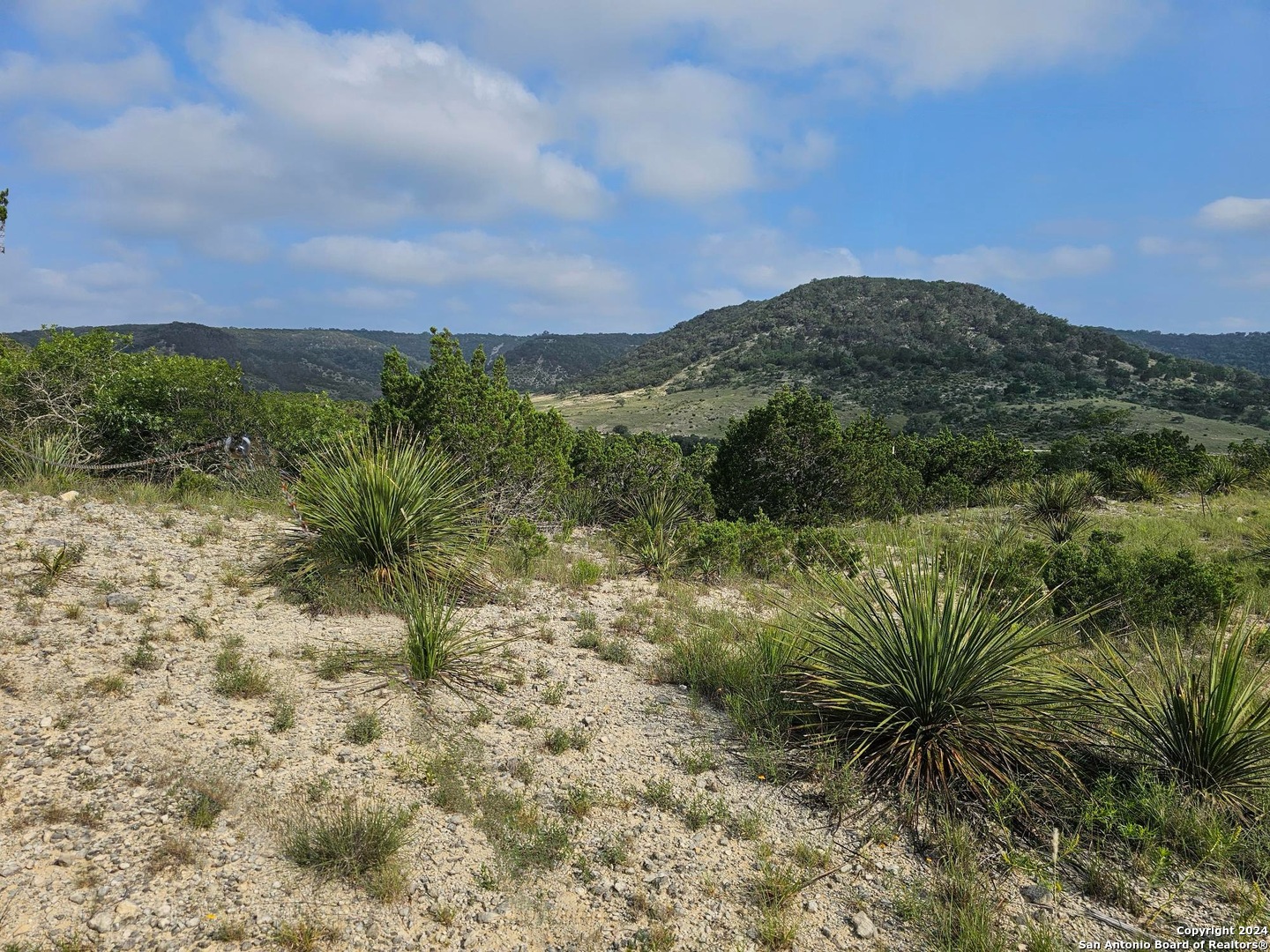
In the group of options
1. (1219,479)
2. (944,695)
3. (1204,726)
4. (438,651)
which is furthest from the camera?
(1219,479)

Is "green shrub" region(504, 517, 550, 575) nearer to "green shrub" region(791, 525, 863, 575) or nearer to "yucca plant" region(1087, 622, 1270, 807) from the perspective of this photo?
"green shrub" region(791, 525, 863, 575)

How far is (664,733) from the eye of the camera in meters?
4.45

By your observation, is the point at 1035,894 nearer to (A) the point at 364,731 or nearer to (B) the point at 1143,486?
(A) the point at 364,731

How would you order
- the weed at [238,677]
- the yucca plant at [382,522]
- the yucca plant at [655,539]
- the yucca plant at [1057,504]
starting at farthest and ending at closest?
1. the yucca plant at [1057,504]
2. the yucca plant at [655,539]
3. the yucca plant at [382,522]
4. the weed at [238,677]

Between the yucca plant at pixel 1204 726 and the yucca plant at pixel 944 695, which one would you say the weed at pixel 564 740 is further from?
the yucca plant at pixel 1204 726

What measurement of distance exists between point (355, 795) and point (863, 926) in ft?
8.28

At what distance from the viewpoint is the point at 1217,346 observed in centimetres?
16875

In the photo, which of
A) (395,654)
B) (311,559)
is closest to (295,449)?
(311,559)

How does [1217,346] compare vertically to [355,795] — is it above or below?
above

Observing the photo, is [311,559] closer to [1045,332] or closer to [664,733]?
[664,733]

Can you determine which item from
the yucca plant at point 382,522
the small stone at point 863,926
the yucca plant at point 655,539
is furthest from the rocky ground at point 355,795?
the yucca plant at point 655,539

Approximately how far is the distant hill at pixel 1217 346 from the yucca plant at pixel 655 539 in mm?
166042

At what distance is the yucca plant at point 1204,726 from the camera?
3.52m

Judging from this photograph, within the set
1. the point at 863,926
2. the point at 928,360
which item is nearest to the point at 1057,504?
the point at 863,926
